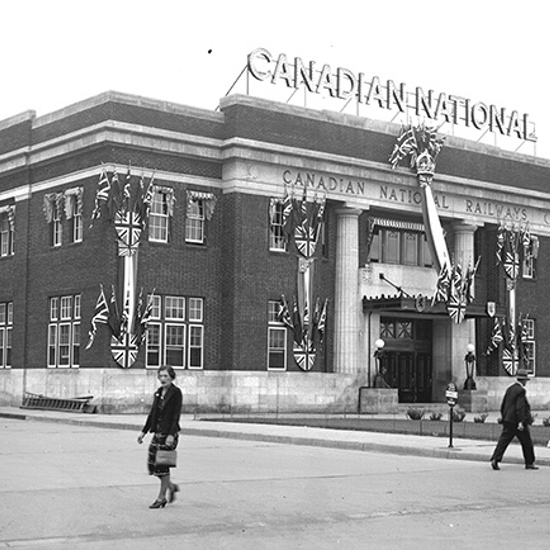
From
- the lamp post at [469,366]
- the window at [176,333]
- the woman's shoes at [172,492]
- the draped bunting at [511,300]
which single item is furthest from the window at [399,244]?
the woman's shoes at [172,492]

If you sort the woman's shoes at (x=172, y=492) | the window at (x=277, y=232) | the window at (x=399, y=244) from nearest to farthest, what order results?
the woman's shoes at (x=172, y=492), the window at (x=277, y=232), the window at (x=399, y=244)

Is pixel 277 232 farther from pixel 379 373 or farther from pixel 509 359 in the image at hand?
pixel 509 359

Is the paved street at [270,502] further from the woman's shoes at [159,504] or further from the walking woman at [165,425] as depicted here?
the walking woman at [165,425]

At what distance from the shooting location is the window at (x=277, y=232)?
140 feet

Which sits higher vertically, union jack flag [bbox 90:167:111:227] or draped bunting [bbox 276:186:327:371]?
union jack flag [bbox 90:167:111:227]

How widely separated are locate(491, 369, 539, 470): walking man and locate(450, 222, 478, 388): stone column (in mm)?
26594

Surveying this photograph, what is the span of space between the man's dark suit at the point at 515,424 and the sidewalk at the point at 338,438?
1227 mm

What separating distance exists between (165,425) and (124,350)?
81.9ft

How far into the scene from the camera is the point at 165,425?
576 inches

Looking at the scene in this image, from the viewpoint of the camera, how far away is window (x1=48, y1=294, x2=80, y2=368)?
4112 centimetres

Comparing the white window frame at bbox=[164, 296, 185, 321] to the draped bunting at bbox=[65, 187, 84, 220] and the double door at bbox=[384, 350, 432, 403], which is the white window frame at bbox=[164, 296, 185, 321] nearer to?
the draped bunting at bbox=[65, 187, 84, 220]

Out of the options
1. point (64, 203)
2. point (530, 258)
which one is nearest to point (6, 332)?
point (64, 203)

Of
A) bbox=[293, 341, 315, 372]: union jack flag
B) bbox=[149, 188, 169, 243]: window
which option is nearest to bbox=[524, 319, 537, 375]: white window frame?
bbox=[293, 341, 315, 372]: union jack flag

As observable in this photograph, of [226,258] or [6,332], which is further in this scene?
[6,332]
